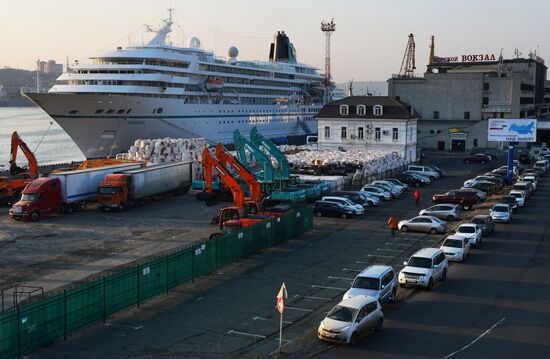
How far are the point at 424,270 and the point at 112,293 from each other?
8872 millimetres

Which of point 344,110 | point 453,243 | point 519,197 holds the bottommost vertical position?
point 453,243

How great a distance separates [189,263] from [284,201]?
16.0 metres

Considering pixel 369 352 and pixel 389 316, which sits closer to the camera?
pixel 369 352

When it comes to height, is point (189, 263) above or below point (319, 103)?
below

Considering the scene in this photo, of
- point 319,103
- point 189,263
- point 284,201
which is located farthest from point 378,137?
point 319,103

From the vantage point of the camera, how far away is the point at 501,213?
1190 inches

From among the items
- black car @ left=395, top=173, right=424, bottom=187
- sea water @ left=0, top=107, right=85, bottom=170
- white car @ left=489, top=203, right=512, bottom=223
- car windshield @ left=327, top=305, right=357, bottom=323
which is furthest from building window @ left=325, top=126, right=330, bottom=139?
car windshield @ left=327, top=305, right=357, bottom=323

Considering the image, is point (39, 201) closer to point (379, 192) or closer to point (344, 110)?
point (379, 192)

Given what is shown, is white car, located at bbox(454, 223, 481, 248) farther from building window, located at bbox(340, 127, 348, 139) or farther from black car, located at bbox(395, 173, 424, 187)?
building window, located at bbox(340, 127, 348, 139)

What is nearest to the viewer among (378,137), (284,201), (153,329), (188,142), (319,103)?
(153,329)

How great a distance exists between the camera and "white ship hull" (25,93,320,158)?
56969 millimetres

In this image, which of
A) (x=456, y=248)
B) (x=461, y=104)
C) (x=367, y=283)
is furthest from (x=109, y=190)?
(x=461, y=104)

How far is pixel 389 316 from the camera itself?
1611 centimetres

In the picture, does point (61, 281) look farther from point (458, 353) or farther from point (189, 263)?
point (458, 353)
